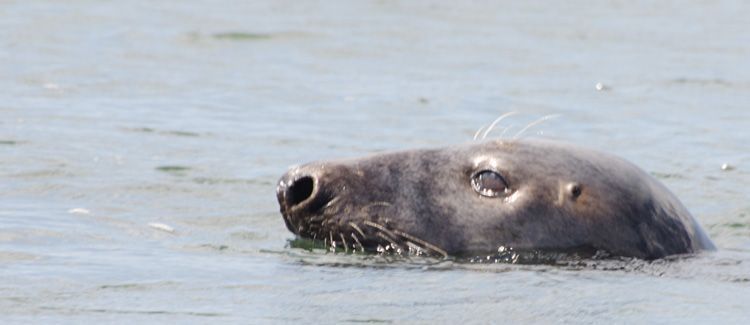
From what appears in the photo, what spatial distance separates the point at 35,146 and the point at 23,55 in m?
4.01

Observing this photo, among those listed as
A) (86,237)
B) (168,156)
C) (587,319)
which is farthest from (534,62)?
(587,319)

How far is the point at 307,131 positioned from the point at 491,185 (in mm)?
4808

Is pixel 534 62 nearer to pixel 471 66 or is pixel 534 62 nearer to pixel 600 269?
pixel 471 66

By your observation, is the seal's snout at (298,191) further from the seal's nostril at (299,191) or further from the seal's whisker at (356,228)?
the seal's whisker at (356,228)

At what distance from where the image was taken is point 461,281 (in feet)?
24.0

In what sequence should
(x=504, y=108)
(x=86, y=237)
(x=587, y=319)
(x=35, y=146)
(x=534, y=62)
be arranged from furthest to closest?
(x=534, y=62) < (x=504, y=108) < (x=35, y=146) < (x=86, y=237) < (x=587, y=319)

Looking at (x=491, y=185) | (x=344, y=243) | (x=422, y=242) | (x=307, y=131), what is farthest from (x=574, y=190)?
(x=307, y=131)

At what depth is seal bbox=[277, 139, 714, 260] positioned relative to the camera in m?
7.82

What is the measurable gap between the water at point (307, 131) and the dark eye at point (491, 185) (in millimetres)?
378

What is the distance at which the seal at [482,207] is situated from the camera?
25.7 feet

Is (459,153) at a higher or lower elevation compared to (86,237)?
higher

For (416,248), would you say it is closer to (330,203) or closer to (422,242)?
(422,242)

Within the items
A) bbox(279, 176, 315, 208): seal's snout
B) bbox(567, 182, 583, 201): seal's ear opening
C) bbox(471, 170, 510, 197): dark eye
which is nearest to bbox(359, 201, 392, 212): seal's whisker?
bbox(279, 176, 315, 208): seal's snout

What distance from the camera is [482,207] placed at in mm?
7887
